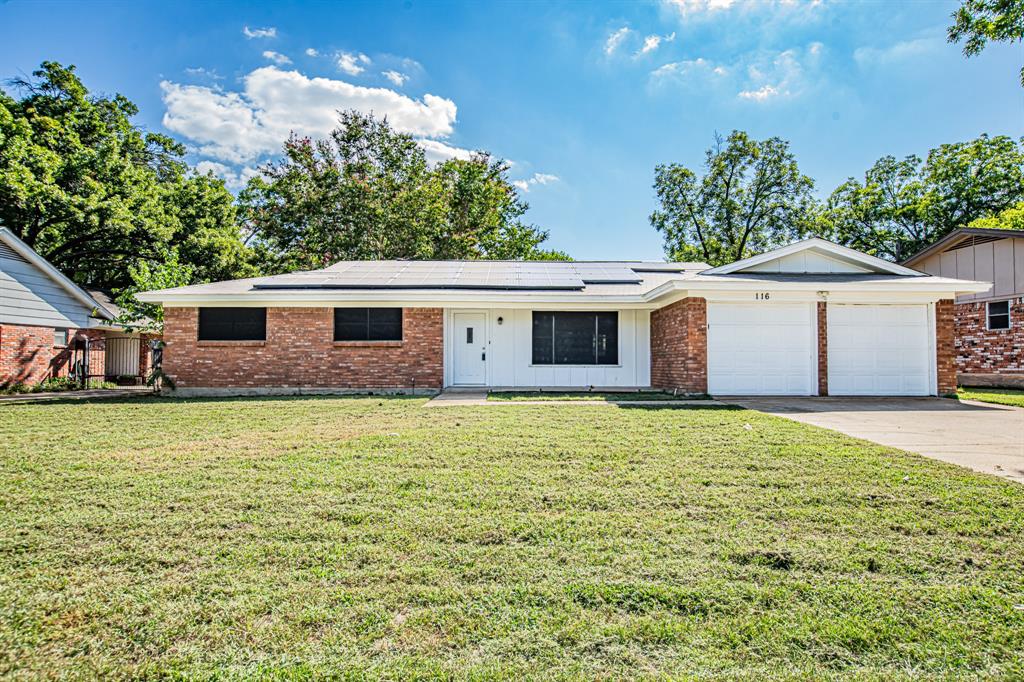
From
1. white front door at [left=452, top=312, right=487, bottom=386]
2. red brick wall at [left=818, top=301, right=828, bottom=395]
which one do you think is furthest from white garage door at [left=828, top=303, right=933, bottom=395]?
white front door at [left=452, top=312, right=487, bottom=386]

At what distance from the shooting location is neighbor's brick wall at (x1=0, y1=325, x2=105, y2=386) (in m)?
14.9

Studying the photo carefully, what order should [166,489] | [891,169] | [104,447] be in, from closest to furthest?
[166,489] → [104,447] → [891,169]

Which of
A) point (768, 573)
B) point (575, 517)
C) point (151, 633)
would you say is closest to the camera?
point (151, 633)

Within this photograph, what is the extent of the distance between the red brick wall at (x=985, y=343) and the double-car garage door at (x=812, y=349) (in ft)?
21.6

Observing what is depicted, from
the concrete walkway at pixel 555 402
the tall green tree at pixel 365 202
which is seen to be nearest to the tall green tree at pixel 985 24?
the concrete walkway at pixel 555 402

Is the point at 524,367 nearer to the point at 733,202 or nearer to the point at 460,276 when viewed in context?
the point at 460,276

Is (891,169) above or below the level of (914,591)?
above

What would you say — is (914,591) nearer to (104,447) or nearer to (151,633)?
(151,633)

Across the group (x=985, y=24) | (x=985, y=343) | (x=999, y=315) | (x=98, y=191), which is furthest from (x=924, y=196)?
(x=98, y=191)

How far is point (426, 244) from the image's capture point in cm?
2706

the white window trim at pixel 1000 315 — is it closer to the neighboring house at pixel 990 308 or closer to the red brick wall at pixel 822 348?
the neighboring house at pixel 990 308

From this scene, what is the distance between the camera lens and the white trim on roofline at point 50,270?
15312 millimetres

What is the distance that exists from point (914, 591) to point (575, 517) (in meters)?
1.98


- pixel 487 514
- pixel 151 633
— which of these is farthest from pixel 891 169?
pixel 151 633
